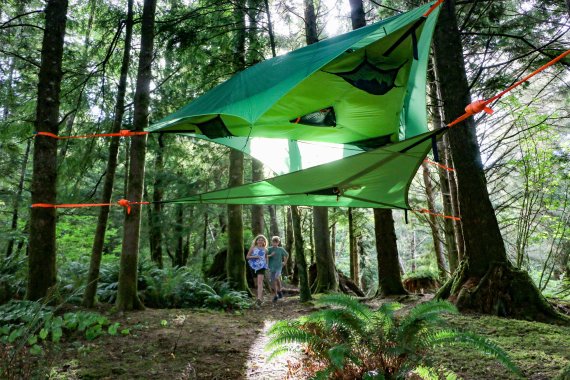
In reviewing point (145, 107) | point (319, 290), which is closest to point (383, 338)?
point (145, 107)

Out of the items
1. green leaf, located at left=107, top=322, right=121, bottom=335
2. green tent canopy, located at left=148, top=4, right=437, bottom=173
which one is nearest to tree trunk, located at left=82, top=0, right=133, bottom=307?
green leaf, located at left=107, top=322, right=121, bottom=335

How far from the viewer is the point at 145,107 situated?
160 inches

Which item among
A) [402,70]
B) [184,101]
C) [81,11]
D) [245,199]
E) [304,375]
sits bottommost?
[304,375]

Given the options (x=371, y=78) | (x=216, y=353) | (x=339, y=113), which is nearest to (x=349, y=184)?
(x=339, y=113)

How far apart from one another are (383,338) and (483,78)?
4.78 m

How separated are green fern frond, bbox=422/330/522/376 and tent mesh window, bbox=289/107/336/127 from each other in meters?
1.78

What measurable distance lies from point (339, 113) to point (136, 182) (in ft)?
7.96

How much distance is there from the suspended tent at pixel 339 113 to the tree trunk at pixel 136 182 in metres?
1.33

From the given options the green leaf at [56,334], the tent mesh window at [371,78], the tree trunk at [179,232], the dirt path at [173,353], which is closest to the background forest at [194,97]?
the green leaf at [56,334]

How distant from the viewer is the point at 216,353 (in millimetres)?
2740

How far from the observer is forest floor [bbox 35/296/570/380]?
212 centimetres

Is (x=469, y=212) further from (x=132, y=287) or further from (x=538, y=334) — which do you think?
(x=132, y=287)

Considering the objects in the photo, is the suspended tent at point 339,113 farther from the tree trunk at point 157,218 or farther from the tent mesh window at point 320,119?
the tree trunk at point 157,218

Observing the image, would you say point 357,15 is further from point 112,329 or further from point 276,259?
point 112,329
